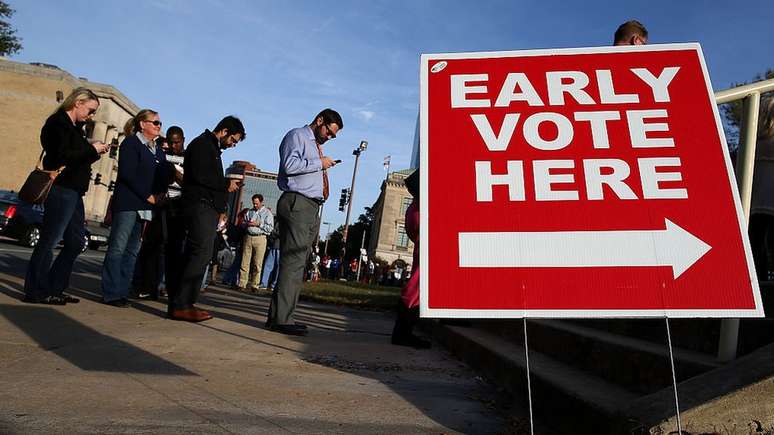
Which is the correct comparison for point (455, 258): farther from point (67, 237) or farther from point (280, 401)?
point (67, 237)

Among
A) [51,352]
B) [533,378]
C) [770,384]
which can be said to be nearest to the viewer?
[770,384]

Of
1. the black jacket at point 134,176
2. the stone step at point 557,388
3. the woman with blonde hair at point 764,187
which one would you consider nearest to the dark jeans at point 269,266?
the black jacket at point 134,176

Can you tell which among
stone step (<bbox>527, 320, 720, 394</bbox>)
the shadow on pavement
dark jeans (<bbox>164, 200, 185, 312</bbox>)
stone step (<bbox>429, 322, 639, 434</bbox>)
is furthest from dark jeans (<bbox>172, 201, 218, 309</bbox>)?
stone step (<bbox>527, 320, 720, 394</bbox>)

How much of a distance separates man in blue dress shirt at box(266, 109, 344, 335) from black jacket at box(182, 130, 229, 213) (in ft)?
2.03

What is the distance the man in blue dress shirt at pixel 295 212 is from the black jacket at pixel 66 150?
1564 millimetres

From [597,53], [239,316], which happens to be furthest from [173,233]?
[597,53]

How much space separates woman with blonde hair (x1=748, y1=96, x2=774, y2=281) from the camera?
335cm

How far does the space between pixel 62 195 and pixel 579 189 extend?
4.18 m

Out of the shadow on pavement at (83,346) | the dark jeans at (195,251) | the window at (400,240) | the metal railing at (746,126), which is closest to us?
the metal railing at (746,126)

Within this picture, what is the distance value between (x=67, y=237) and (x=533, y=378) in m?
4.01

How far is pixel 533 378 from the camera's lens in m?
2.54

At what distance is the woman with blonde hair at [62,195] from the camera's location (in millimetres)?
4492

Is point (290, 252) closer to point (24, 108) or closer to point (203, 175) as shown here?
point (203, 175)

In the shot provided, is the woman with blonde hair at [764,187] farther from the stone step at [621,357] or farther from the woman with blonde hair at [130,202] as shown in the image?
the woman with blonde hair at [130,202]
